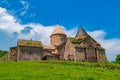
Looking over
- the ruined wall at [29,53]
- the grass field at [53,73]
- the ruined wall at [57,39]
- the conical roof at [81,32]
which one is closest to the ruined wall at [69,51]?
the conical roof at [81,32]

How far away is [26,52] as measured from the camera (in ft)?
216

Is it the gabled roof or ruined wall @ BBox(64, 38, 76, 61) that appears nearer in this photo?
the gabled roof

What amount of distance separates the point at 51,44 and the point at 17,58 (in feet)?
59.5

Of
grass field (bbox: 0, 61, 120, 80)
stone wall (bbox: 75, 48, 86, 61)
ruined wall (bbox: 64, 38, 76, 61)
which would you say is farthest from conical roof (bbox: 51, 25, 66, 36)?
grass field (bbox: 0, 61, 120, 80)

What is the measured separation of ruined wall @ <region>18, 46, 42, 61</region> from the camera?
65312 mm

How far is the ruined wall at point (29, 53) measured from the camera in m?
65.3

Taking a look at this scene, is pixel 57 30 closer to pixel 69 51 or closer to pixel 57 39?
pixel 57 39

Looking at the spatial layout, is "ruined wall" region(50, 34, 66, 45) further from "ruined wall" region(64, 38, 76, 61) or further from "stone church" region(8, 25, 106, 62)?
"ruined wall" region(64, 38, 76, 61)

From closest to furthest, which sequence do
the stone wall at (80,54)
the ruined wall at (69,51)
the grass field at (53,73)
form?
the grass field at (53,73) → the stone wall at (80,54) → the ruined wall at (69,51)

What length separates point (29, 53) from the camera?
216 ft

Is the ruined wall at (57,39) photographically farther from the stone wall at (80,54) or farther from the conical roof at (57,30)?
the stone wall at (80,54)

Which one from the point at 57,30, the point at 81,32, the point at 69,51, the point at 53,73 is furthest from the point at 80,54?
the point at 53,73

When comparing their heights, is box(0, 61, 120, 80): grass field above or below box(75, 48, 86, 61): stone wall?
below

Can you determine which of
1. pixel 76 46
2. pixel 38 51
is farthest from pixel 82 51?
pixel 38 51
